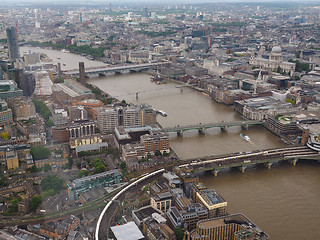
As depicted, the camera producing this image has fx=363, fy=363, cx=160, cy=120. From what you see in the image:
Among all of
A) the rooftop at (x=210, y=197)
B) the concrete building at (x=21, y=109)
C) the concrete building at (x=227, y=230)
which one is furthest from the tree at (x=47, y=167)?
the concrete building at (x=227, y=230)

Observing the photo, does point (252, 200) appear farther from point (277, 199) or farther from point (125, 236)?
point (125, 236)

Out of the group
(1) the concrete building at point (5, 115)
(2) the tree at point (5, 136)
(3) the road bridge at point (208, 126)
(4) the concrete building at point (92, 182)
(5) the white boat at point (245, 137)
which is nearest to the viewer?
(4) the concrete building at point (92, 182)

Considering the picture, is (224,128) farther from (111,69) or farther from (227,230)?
(111,69)

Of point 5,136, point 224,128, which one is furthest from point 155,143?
point 5,136

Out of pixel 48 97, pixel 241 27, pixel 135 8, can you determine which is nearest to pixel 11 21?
pixel 48 97

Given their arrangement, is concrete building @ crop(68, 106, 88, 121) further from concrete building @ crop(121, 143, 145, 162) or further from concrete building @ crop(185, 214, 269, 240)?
concrete building @ crop(185, 214, 269, 240)

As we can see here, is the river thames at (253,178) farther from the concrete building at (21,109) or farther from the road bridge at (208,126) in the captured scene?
the concrete building at (21,109)
